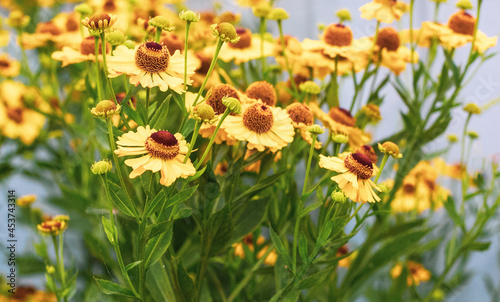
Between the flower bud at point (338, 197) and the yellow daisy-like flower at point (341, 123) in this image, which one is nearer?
the flower bud at point (338, 197)

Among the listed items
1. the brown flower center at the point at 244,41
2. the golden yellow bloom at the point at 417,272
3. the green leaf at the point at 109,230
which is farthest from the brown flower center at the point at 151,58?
the golden yellow bloom at the point at 417,272

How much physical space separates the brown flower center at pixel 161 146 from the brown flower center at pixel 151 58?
0.06m

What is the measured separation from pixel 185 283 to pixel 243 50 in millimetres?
318

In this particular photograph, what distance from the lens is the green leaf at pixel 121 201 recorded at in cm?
33

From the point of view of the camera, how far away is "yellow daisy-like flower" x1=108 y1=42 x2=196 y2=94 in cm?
34

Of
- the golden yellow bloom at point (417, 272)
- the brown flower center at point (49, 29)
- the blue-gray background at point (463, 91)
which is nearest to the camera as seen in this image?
the brown flower center at point (49, 29)

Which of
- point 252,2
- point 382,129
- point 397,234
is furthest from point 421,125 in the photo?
point 382,129

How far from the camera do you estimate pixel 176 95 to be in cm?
36

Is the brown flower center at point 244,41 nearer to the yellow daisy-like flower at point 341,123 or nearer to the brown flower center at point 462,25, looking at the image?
the yellow daisy-like flower at point 341,123

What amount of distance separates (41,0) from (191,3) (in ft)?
1.18

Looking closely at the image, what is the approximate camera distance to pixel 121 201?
33cm

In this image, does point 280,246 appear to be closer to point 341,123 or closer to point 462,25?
point 341,123

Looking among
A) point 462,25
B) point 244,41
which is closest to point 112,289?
point 244,41

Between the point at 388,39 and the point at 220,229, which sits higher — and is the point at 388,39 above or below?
above
